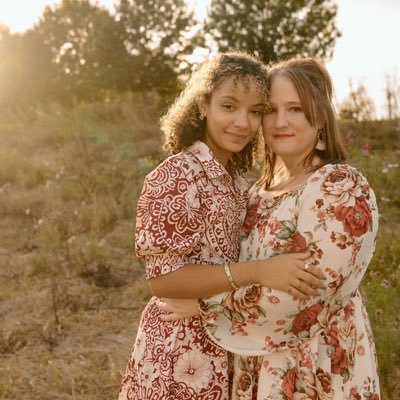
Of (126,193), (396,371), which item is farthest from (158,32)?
(396,371)

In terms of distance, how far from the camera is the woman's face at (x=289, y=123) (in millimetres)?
1987

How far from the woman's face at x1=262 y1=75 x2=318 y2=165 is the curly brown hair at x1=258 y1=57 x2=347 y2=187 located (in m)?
0.02

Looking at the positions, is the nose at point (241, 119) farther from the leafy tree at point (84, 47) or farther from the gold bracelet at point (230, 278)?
the leafy tree at point (84, 47)

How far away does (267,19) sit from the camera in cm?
1179

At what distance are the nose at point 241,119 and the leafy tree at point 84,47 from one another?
12370 millimetres

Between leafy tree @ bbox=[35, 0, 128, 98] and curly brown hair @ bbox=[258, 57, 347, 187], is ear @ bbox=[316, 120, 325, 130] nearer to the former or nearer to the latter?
curly brown hair @ bbox=[258, 57, 347, 187]

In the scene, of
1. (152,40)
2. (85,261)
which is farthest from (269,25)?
(85,261)

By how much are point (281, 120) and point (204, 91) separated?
0.32 meters

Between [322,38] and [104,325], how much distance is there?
10139 millimetres

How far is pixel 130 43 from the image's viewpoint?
1425cm

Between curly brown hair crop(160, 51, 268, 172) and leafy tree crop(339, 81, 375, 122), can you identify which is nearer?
curly brown hair crop(160, 51, 268, 172)

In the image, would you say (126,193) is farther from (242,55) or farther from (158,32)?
(158,32)

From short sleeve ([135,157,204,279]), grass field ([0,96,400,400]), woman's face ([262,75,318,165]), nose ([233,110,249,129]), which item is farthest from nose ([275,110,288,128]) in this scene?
grass field ([0,96,400,400])

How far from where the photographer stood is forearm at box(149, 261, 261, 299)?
178 centimetres
